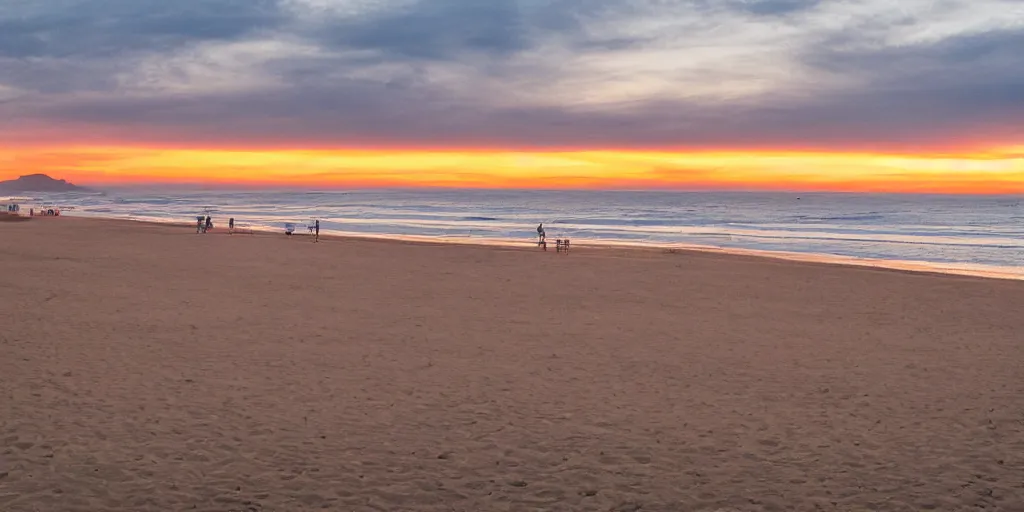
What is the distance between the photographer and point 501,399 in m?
10.4

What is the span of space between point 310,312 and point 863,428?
39.6 ft

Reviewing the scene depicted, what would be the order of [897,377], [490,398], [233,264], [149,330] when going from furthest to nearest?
A: [233,264] < [149,330] < [897,377] < [490,398]

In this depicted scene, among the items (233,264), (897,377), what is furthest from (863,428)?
(233,264)

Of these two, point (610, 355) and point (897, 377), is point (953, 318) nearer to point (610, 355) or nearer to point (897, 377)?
point (897, 377)

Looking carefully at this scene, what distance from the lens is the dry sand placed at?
7.16 meters

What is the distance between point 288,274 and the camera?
24.9 metres

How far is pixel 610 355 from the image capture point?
13305 millimetres

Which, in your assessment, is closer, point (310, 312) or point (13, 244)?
point (310, 312)

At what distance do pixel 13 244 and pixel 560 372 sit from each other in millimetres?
32620

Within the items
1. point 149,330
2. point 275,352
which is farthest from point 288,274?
point 275,352

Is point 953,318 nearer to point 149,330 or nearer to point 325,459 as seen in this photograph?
point 325,459

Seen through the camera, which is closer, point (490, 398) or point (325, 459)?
point (325, 459)

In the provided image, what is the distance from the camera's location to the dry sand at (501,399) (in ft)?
23.5

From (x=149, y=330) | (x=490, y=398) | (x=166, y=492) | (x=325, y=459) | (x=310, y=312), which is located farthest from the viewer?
(x=310, y=312)
